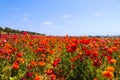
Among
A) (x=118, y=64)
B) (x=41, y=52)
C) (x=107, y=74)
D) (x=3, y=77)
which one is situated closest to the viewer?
(x=107, y=74)

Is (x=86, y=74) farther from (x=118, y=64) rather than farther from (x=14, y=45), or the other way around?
(x=14, y=45)

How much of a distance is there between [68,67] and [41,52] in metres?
1.32

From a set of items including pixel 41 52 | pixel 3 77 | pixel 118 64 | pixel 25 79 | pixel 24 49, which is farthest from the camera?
pixel 24 49

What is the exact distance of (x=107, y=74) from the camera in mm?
4938

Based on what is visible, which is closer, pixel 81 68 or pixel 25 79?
pixel 25 79

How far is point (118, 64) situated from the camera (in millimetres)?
7809

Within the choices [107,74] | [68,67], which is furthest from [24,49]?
[107,74]

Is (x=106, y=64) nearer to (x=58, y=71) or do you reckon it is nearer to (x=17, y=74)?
(x=58, y=71)

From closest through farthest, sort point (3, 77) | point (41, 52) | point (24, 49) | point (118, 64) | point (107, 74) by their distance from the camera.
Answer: point (107, 74) → point (3, 77) → point (118, 64) → point (41, 52) → point (24, 49)

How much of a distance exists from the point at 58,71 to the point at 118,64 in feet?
4.82

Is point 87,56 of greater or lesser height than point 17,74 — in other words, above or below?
above

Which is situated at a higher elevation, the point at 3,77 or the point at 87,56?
the point at 87,56

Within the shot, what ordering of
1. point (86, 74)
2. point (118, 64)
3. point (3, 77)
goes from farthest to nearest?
1. point (118, 64)
2. point (3, 77)
3. point (86, 74)

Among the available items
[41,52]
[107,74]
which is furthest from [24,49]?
[107,74]
